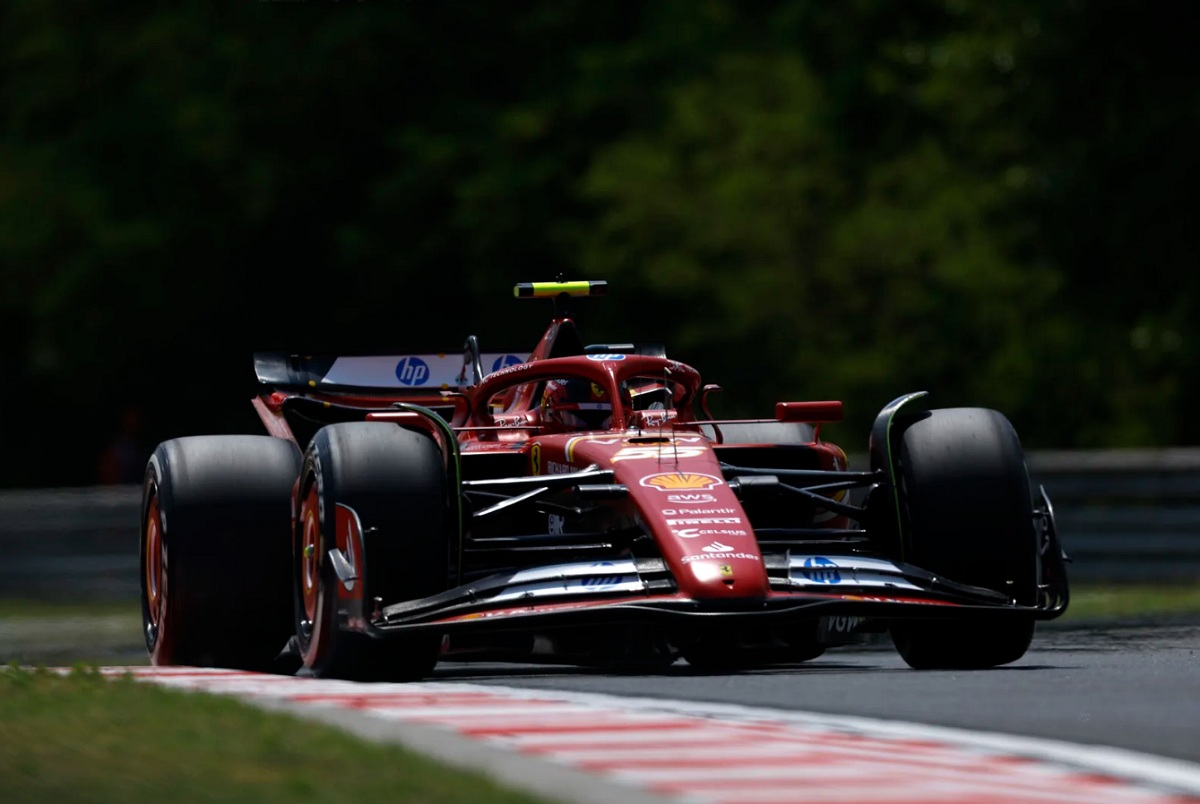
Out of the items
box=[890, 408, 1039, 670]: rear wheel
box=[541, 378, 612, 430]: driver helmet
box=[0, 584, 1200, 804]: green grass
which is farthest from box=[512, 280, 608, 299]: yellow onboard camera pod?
box=[0, 584, 1200, 804]: green grass

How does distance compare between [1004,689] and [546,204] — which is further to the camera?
[546,204]

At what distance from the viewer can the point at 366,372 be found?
13.5m

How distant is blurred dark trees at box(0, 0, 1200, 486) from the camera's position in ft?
91.6

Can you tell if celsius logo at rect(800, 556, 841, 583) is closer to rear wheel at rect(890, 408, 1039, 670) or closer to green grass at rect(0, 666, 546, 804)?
rear wheel at rect(890, 408, 1039, 670)

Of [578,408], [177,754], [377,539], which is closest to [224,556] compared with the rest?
[377,539]

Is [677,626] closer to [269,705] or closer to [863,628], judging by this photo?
[863,628]

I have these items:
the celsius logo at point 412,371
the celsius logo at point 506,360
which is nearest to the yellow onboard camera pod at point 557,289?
the celsius logo at point 412,371

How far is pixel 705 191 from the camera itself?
30.8 metres

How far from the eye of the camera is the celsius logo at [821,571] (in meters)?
9.58

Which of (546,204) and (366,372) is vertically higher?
(546,204)

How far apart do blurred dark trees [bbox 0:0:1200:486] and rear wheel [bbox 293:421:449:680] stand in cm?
1458

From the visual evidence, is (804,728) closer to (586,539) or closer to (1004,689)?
(1004,689)

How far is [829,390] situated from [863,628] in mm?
19971

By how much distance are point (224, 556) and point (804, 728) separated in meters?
4.19
